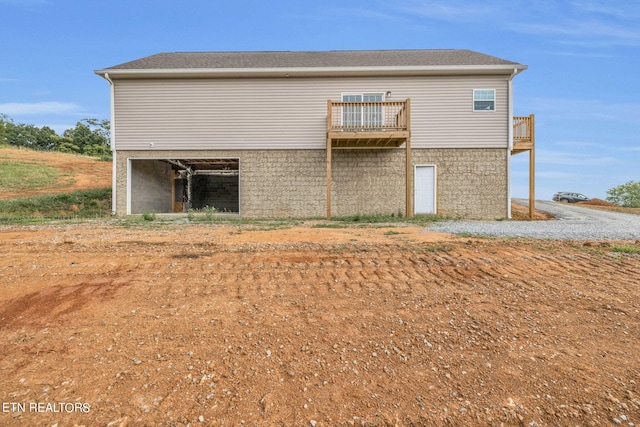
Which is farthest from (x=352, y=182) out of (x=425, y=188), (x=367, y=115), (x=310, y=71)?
(x=310, y=71)

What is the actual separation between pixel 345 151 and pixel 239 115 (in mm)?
4340

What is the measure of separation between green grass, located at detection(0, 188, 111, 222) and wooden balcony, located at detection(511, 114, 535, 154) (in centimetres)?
1585

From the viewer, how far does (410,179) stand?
41.2ft

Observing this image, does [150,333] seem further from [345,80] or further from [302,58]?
→ [302,58]

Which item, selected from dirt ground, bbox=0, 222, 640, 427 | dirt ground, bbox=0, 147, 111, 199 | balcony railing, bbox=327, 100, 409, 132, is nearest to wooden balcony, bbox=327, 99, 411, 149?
balcony railing, bbox=327, 100, 409, 132

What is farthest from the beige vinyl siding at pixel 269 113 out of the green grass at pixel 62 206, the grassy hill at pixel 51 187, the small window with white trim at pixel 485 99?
the grassy hill at pixel 51 187

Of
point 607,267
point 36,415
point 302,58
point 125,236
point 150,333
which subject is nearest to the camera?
point 36,415

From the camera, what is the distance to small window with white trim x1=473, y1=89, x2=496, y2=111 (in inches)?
503

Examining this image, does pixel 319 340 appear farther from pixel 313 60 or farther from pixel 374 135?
pixel 313 60

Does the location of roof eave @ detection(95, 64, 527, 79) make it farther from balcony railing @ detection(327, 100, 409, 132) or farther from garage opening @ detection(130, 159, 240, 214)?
garage opening @ detection(130, 159, 240, 214)

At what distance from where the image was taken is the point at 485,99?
12.8m

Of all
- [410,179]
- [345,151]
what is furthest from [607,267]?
[345,151]

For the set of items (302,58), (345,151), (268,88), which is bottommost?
(345,151)

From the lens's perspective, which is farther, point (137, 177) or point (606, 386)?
point (137, 177)
